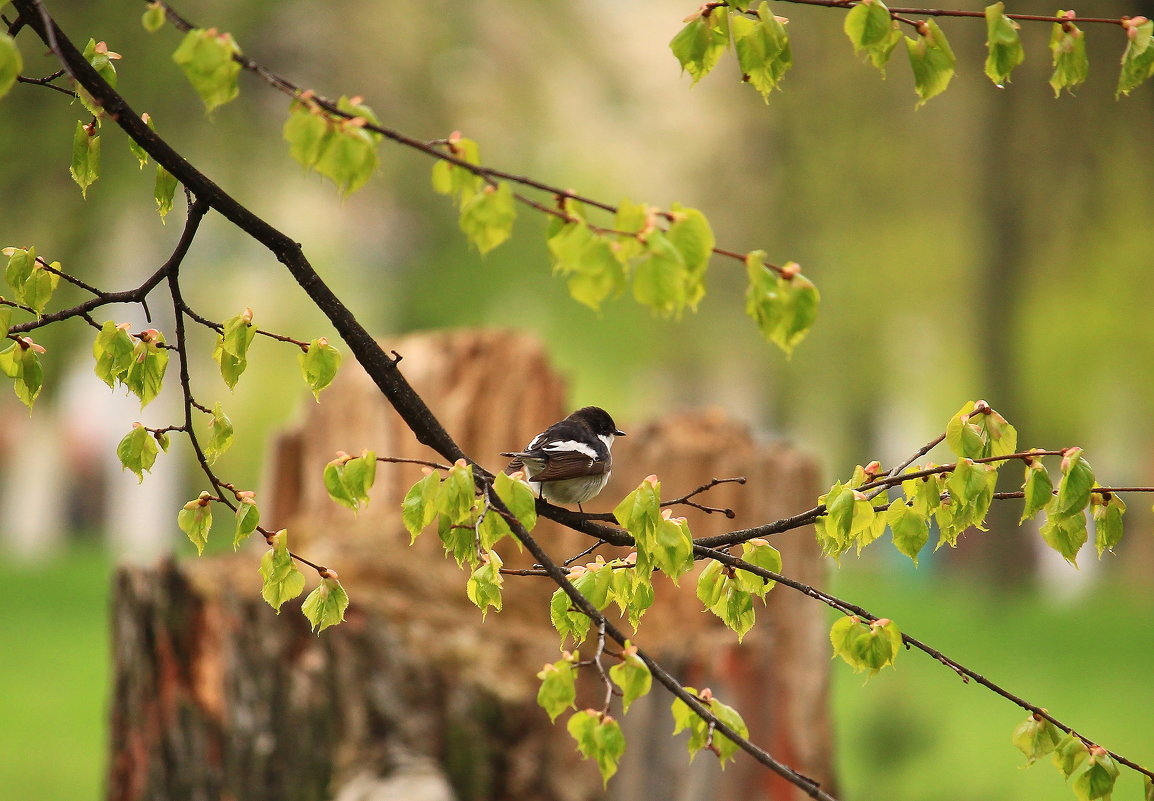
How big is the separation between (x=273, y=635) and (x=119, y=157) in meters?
9.87

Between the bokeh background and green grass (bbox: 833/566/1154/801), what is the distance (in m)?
0.07

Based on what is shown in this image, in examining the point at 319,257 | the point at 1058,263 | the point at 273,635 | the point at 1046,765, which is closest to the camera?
the point at 273,635

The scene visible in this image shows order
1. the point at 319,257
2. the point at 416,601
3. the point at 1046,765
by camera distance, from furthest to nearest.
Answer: the point at 319,257 < the point at 1046,765 < the point at 416,601

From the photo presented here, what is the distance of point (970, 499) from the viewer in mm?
1962

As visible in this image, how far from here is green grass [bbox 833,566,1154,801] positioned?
8148 mm

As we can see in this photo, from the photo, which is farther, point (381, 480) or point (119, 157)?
point (119, 157)

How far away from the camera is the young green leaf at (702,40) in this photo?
2062 mm

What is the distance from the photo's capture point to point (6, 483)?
24.8m

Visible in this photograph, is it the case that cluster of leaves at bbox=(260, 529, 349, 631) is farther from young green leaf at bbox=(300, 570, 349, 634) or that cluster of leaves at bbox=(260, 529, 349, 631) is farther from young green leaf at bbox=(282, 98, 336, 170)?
young green leaf at bbox=(282, 98, 336, 170)

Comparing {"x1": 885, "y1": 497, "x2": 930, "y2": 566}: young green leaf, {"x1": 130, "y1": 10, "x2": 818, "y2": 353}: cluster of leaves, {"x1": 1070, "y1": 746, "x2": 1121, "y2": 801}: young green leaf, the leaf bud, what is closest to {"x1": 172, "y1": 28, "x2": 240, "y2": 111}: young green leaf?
{"x1": 130, "y1": 10, "x2": 818, "y2": 353}: cluster of leaves

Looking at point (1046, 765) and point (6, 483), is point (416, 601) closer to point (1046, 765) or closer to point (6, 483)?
point (1046, 765)

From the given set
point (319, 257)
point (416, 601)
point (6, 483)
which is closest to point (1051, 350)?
point (319, 257)

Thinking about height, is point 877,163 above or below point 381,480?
above

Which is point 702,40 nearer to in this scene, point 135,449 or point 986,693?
point 135,449
